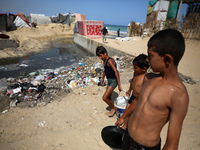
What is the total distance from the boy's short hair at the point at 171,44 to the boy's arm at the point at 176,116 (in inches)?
9.4

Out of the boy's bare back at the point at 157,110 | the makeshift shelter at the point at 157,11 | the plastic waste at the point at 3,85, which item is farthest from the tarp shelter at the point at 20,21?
the boy's bare back at the point at 157,110

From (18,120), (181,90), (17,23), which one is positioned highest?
(17,23)

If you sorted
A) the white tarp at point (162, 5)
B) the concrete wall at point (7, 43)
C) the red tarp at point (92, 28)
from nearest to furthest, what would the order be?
the concrete wall at point (7, 43), the white tarp at point (162, 5), the red tarp at point (92, 28)

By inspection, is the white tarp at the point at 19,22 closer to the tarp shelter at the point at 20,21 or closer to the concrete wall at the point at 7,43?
the tarp shelter at the point at 20,21

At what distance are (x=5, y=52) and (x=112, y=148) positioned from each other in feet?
40.2

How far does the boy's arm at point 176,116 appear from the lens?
816 millimetres

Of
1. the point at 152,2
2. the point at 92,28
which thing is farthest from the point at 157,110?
the point at 92,28

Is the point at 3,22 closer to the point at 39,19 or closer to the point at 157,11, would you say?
the point at 39,19

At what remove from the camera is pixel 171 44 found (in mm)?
822

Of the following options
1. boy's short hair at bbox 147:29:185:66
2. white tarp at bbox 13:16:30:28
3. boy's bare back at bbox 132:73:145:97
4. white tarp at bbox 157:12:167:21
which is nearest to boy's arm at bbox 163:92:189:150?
boy's short hair at bbox 147:29:185:66

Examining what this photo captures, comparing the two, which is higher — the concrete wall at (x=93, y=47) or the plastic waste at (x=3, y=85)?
the concrete wall at (x=93, y=47)

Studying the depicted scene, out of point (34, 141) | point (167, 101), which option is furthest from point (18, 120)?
point (167, 101)

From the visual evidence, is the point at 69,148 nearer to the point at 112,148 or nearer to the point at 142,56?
the point at 112,148

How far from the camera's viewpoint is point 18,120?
306 cm
